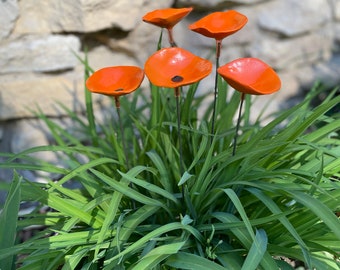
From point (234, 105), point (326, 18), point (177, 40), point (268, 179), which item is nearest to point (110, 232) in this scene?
point (268, 179)

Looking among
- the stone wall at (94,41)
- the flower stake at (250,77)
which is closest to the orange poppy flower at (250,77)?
the flower stake at (250,77)

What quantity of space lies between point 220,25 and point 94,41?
3.01 ft

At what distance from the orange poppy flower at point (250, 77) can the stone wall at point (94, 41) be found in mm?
886

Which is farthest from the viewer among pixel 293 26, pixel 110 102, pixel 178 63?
pixel 293 26

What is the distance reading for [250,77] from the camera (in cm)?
97

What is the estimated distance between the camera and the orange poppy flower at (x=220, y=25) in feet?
3.24

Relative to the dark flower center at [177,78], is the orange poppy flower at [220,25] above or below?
above

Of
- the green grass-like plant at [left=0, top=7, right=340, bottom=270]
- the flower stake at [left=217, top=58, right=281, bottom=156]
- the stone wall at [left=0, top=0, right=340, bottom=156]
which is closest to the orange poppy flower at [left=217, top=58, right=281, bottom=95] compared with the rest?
the flower stake at [left=217, top=58, right=281, bottom=156]

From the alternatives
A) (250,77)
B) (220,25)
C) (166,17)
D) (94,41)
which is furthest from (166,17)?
(94,41)

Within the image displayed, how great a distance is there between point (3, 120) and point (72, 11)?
1.52 feet

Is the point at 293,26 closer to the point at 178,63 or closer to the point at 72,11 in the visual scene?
the point at 72,11

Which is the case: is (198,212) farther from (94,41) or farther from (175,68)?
(94,41)

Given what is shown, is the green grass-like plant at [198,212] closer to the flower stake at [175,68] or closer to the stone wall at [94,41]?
the flower stake at [175,68]

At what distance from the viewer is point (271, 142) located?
3.74 ft
